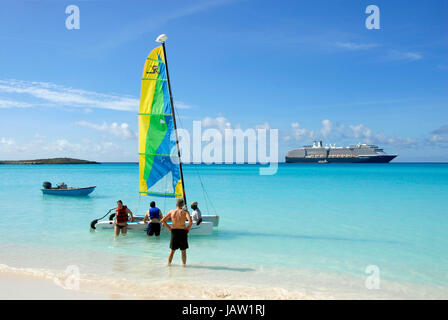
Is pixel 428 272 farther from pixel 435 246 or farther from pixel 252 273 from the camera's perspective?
pixel 252 273

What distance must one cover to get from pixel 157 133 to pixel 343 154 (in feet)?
496

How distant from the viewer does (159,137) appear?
12.9 metres

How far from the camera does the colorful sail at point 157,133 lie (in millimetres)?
12758

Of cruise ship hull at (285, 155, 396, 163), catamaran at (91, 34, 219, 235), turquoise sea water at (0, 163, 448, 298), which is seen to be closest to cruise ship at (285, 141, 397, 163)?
cruise ship hull at (285, 155, 396, 163)

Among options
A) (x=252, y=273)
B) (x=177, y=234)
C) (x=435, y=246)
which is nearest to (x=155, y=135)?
(x=177, y=234)

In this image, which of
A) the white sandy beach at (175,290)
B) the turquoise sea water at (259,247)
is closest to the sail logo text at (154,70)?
the turquoise sea water at (259,247)

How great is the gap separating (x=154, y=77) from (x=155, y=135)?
2.24m

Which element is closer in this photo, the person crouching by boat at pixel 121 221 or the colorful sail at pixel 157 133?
the person crouching by boat at pixel 121 221

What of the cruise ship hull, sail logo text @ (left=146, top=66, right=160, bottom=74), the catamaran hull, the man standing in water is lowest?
the catamaran hull

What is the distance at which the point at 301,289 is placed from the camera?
7.51 metres

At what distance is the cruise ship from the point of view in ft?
487

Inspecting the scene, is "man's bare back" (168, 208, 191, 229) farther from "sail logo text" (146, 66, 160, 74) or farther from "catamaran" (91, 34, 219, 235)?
"sail logo text" (146, 66, 160, 74)

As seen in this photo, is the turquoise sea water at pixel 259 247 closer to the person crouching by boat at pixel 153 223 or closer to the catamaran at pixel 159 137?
the person crouching by boat at pixel 153 223

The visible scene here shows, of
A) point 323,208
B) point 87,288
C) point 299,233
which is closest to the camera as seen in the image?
point 87,288
